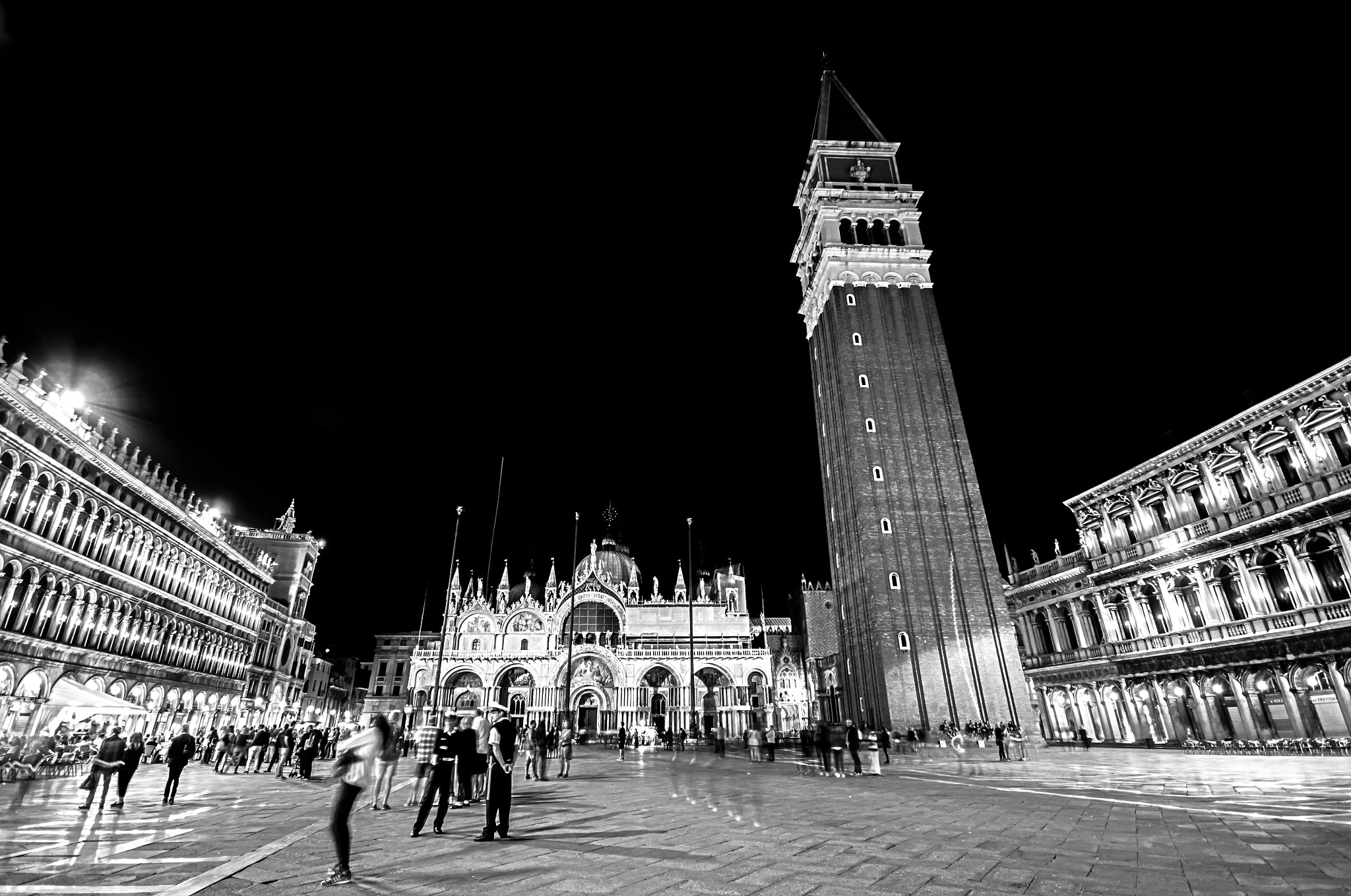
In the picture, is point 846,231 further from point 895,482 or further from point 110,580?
point 110,580

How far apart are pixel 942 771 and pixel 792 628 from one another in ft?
184

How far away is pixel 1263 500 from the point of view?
2619cm

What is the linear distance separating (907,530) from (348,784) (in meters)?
34.0

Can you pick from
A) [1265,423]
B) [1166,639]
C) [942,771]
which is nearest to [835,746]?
[942,771]

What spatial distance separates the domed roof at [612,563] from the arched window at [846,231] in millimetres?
39639

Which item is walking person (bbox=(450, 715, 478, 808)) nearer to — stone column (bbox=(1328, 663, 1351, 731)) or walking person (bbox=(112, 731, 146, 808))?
walking person (bbox=(112, 731, 146, 808))

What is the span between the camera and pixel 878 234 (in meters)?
46.5

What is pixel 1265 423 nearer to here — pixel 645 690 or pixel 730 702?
pixel 730 702

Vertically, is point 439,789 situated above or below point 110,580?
below

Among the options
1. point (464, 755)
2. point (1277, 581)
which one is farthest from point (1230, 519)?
point (464, 755)

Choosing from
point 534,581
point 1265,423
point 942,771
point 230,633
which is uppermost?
point 534,581

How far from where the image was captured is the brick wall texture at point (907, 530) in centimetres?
3244

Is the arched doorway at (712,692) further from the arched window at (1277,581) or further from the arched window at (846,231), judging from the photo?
the arched window at (1277,581)

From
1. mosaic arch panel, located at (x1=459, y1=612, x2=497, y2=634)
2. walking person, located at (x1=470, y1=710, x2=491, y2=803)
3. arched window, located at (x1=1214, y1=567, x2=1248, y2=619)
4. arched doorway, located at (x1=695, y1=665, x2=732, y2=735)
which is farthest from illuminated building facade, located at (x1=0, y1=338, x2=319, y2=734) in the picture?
arched window, located at (x1=1214, y1=567, x2=1248, y2=619)
